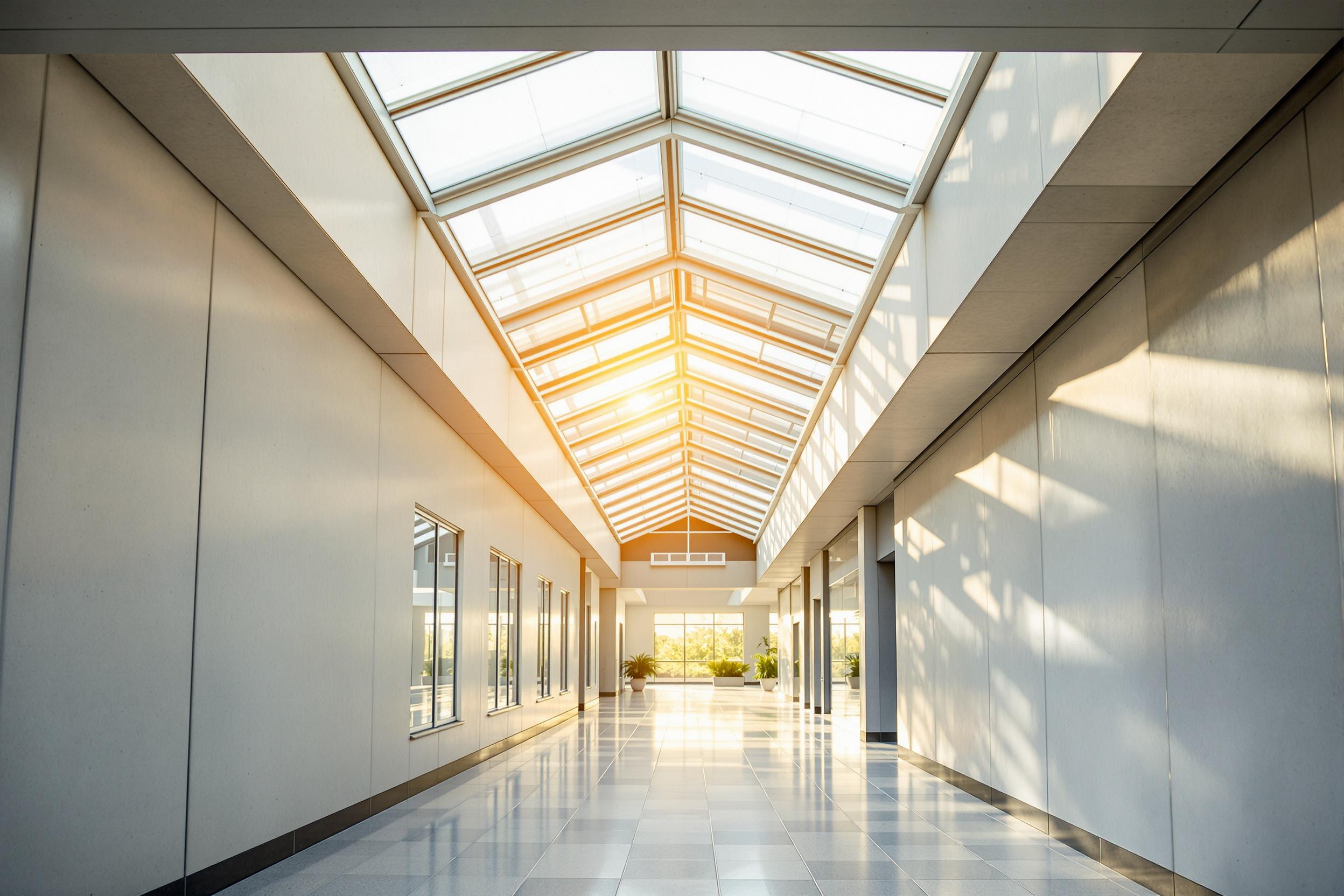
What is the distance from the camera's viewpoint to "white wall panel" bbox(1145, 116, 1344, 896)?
3994 mm

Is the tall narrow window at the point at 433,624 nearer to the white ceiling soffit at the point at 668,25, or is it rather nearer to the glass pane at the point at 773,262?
the glass pane at the point at 773,262

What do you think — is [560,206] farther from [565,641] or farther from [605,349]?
[565,641]

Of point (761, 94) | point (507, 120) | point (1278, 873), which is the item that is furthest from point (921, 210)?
point (1278, 873)

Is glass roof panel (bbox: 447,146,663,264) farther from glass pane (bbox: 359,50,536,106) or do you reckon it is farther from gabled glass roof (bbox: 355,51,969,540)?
glass pane (bbox: 359,50,536,106)

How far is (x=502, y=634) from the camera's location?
13781 millimetres

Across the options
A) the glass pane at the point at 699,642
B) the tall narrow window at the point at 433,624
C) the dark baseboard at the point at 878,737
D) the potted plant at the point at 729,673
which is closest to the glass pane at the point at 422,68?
the tall narrow window at the point at 433,624

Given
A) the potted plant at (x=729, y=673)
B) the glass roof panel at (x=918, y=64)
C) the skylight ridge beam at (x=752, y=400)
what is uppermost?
the glass roof panel at (x=918, y=64)

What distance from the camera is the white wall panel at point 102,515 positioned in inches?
145

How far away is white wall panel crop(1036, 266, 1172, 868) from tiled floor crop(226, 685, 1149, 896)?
46 cm

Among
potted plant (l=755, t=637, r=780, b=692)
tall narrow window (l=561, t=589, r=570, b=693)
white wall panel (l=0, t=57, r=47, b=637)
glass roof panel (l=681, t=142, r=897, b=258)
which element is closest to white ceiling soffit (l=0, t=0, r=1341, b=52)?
white wall panel (l=0, t=57, r=47, b=637)

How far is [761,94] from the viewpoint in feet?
23.4

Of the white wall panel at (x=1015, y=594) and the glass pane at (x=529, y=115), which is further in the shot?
the white wall panel at (x=1015, y=594)

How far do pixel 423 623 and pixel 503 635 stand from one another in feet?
14.3

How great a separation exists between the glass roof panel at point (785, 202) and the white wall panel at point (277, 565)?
3.29 meters
